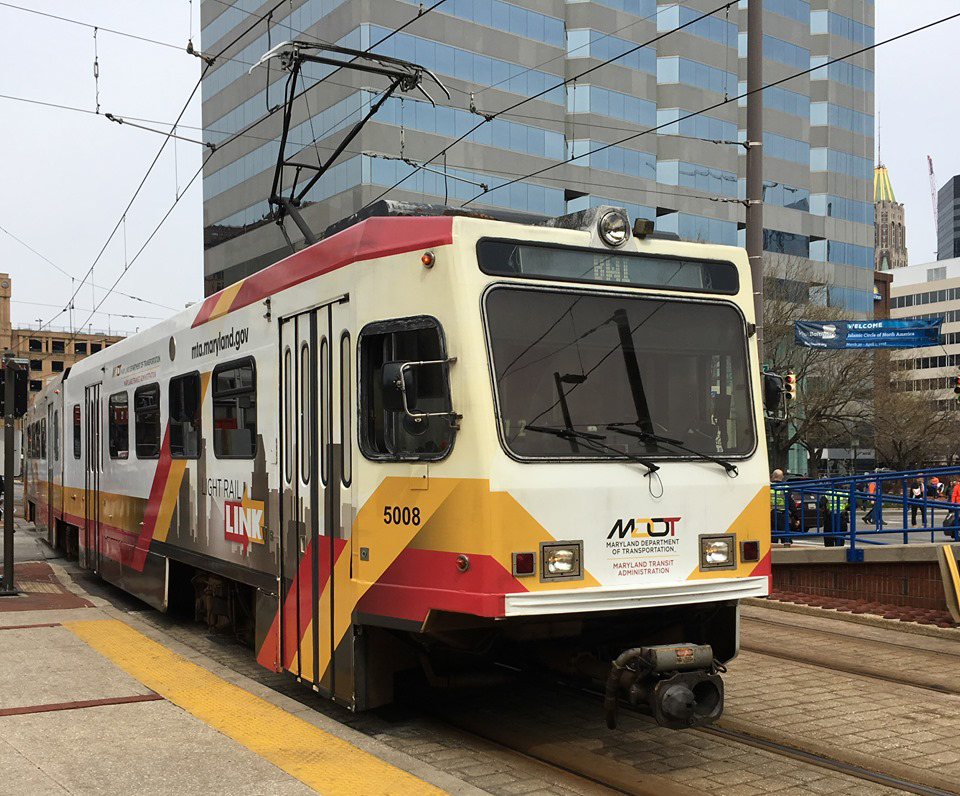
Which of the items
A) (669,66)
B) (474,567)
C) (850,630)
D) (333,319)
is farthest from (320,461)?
(669,66)

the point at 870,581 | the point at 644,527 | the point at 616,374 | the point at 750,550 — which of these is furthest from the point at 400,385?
the point at 870,581

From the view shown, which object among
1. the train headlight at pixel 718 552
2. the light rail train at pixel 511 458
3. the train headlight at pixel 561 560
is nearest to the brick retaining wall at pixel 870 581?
the light rail train at pixel 511 458

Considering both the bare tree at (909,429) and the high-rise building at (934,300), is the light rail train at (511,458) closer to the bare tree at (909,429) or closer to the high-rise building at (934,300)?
the bare tree at (909,429)

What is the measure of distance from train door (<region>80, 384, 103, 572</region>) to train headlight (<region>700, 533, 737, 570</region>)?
30.9 feet

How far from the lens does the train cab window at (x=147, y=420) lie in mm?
10922

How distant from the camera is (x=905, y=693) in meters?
8.15

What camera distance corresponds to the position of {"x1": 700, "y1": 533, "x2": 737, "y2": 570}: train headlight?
6418mm

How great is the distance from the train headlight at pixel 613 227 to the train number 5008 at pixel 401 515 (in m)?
2.02

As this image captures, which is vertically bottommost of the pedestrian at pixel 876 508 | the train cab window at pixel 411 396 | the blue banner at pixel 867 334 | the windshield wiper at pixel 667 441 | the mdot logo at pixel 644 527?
the pedestrian at pixel 876 508

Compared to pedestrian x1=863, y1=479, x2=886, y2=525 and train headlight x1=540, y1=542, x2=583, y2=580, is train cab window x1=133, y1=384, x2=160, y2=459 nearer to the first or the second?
train headlight x1=540, y1=542, x2=583, y2=580

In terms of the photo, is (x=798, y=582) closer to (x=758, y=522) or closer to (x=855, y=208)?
(x=758, y=522)

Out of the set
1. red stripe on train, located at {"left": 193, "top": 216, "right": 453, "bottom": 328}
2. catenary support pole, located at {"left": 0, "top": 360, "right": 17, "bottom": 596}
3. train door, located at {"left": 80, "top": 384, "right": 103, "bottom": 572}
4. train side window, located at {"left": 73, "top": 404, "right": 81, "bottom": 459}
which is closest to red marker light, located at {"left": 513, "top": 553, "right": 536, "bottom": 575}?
red stripe on train, located at {"left": 193, "top": 216, "right": 453, "bottom": 328}

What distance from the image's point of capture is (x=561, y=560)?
5938mm

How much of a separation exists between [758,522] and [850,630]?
5375 millimetres
